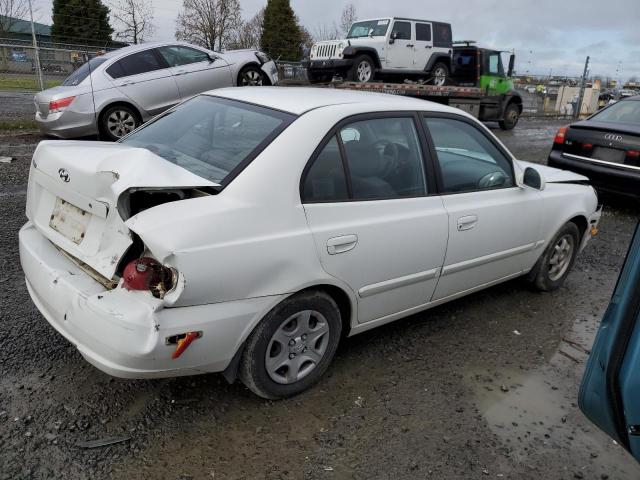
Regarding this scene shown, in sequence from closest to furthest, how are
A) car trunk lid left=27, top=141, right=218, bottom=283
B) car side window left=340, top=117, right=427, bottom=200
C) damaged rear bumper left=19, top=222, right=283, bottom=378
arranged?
damaged rear bumper left=19, top=222, right=283, bottom=378 < car trunk lid left=27, top=141, right=218, bottom=283 < car side window left=340, top=117, right=427, bottom=200

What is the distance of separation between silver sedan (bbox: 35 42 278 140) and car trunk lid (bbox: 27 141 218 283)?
6.20m

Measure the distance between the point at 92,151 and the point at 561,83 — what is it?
108 ft

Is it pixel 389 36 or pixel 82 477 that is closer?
pixel 82 477

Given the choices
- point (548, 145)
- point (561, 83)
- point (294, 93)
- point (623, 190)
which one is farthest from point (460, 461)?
point (561, 83)

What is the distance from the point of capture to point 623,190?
6727mm

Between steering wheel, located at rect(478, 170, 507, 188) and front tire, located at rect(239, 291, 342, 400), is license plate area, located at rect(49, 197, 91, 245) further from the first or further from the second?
steering wheel, located at rect(478, 170, 507, 188)

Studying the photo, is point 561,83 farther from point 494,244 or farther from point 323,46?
point 494,244

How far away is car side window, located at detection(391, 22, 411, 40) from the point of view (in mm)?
14048

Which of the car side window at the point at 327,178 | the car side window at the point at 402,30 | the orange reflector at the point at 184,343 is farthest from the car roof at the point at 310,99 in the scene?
the car side window at the point at 402,30

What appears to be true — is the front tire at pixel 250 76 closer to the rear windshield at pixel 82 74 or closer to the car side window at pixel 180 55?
the car side window at pixel 180 55

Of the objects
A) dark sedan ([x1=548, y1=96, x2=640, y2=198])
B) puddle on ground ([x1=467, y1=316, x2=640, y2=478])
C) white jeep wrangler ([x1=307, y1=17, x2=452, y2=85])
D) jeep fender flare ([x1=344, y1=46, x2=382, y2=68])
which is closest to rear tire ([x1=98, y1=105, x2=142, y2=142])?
white jeep wrangler ([x1=307, y1=17, x2=452, y2=85])

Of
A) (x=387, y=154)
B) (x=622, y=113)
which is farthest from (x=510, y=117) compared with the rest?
(x=387, y=154)

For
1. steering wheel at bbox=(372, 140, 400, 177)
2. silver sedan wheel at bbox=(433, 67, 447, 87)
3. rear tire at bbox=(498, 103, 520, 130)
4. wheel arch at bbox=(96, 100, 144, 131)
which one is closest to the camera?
steering wheel at bbox=(372, 140, 400, 177)

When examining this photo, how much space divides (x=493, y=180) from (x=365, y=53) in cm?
1115
